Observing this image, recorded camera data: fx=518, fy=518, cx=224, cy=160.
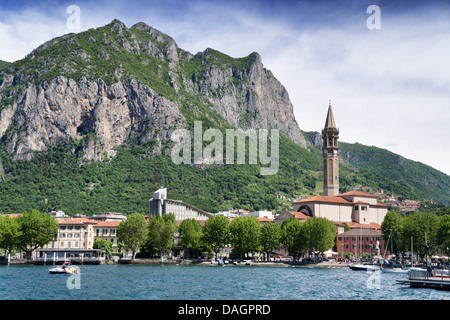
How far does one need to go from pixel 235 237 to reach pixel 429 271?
62701 mm

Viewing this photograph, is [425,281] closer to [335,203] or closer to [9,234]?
[9,234]

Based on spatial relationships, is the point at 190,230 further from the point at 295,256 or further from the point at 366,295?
the point at 366,295

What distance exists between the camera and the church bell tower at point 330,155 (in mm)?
158625

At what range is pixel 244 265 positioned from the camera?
380 feet

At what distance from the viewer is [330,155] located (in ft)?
520

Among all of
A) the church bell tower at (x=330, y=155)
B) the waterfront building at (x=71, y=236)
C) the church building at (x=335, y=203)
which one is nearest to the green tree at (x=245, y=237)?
the church building at (x=335, y=203)

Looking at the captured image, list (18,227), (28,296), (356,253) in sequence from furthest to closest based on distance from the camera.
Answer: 1. (356,253)
2. (18,227)
3. (28,296)

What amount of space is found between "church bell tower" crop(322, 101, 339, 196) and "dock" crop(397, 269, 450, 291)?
95663 millimetres

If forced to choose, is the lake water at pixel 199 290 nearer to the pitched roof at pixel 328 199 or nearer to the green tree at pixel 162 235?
the green tree at pixel 162 235

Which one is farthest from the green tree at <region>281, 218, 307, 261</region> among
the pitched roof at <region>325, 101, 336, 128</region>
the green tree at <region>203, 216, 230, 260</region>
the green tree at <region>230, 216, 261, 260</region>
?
the pitched roof at <region>325, 101, 336, 128</region>

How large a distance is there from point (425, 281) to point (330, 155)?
9993 cm

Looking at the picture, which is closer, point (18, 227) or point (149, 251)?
point (18, 227)

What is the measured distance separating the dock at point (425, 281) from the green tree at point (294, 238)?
54401mm
